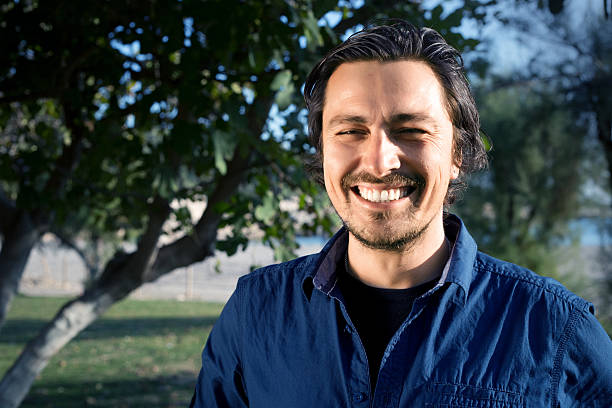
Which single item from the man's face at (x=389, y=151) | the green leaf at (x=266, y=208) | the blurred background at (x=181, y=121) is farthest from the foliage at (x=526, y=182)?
the man's face at (x=389, y=151)

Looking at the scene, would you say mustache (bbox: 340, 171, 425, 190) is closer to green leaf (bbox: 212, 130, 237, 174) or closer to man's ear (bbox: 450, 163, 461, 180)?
man's ear (bbox: 450, 163, 461, 180)

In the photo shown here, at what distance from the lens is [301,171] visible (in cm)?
265

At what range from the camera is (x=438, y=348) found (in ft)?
4.13

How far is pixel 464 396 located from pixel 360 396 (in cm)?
22

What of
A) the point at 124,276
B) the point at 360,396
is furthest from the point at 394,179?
the point at 124,276

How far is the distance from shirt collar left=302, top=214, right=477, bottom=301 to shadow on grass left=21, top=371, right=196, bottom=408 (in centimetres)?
606

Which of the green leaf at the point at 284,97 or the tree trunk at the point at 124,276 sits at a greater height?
the green leaf at the point at 284,97

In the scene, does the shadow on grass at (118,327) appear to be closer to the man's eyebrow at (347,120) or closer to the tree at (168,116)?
the tree at (168,116)

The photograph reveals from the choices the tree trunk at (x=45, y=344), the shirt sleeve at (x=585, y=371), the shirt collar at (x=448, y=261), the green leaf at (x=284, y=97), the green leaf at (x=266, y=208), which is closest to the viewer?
the shirt sleeve at (x=585, y=371)

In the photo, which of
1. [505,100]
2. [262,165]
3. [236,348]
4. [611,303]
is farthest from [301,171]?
[505,100]

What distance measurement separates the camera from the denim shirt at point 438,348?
Answer: 1.20 metres

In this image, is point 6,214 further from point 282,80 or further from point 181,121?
point 282,80

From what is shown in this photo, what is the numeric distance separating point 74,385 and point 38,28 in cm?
585

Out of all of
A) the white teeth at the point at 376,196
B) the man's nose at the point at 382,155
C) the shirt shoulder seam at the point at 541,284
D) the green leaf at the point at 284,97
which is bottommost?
the shirt shoulder seam at the point at 541,284
